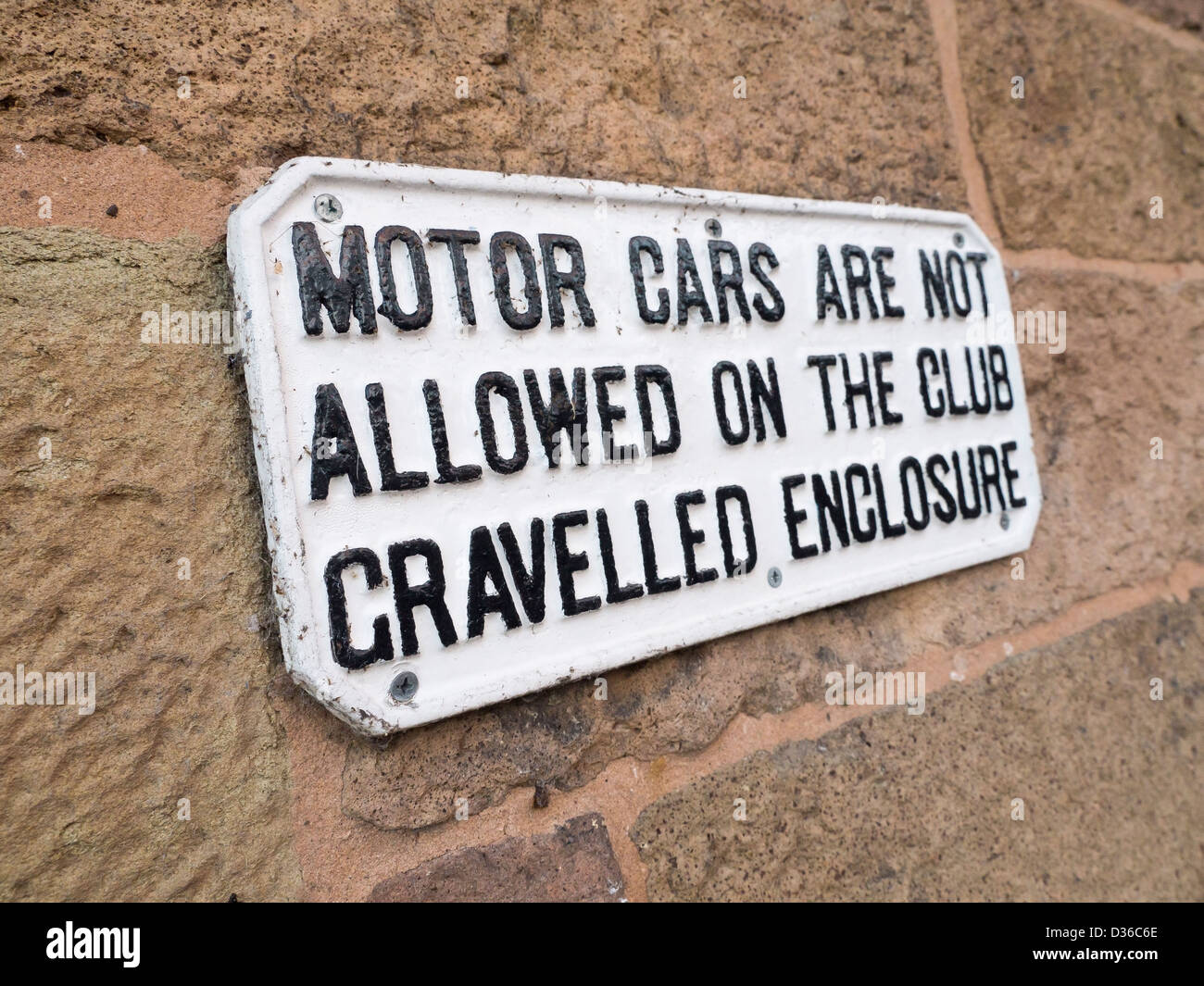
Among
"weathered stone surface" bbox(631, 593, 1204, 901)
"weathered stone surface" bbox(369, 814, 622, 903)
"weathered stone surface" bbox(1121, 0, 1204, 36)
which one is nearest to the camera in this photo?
"weathered stone surface" bbox(369, 814, 622, 903)

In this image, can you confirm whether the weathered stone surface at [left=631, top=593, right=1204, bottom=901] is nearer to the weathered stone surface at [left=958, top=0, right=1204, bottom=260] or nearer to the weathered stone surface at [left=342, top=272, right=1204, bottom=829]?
the weathered stone surface at [left=342, top=272, right=1204, bottom=829]

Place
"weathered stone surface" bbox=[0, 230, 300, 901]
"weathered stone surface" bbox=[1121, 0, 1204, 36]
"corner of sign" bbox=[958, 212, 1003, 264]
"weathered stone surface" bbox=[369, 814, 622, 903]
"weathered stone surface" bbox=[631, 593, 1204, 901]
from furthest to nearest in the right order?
"weathered stone surface" bbox=[1121, 0, 1204, 36] < "corner of sign" bbox=[958, 212, 1003, 264] < "weathered stone surface" bbox=[631, 593, 1204, 901] < "weathered stone surface" bbox=[369, 814, 622, 903] < "weathered stone surface" bbox=[0, 230, 300, 901]

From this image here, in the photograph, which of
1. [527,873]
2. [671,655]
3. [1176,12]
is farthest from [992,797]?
[1176,12]

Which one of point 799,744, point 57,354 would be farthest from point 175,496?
point 799,744

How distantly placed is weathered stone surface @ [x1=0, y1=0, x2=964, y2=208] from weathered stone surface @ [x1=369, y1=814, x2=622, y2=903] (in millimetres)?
533

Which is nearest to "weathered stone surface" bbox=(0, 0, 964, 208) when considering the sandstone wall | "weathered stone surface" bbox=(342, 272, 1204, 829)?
the sandstone wall

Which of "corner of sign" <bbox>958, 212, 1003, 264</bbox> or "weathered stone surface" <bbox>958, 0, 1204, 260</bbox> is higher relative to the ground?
"weathered stone surface" <bbox>958, 0, 1204, 260</bbox>

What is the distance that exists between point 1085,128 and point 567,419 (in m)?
0.91

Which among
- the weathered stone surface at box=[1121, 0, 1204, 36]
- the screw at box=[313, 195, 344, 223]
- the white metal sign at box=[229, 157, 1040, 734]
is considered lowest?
the white metal sign at box=[229, 157, 1040, 734]

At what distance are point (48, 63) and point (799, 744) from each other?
81 centimetres

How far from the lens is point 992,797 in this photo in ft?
3.18

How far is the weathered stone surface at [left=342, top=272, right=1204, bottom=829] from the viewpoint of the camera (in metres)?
0.68

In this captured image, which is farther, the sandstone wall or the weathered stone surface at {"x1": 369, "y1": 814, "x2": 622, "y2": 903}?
the weathered stone surface at {"x1": 369, "y1": 814, "x2": 622, "y2": 903}

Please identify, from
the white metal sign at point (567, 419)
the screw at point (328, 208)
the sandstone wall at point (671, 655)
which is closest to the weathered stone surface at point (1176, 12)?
the sandstone wall at point (671, 655)
